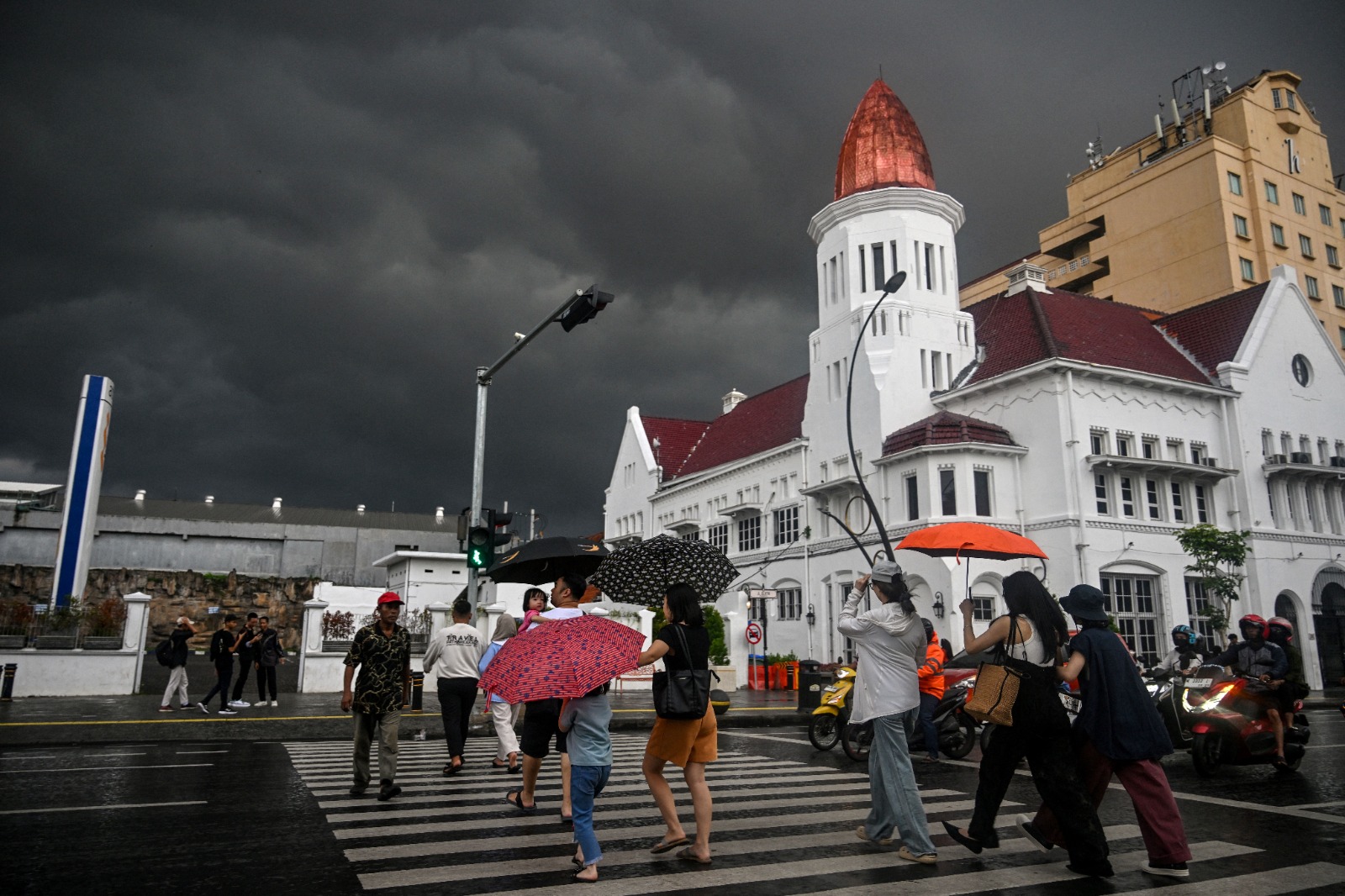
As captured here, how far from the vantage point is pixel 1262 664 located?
1127 centimetres

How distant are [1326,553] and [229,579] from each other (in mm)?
62628

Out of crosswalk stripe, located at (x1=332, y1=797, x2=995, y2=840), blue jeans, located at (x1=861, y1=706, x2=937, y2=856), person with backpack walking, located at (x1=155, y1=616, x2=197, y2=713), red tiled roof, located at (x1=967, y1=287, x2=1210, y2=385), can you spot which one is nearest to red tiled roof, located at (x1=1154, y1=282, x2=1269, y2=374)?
red tiled roof, located at (x1=967, y1=287, x2=1210, y2=385)

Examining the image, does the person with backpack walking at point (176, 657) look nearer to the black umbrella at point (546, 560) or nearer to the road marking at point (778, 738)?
the black umbrella at point (546, 560)

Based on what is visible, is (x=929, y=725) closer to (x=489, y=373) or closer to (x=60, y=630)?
(x=489, y=373)

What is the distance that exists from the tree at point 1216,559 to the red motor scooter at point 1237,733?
20.2m

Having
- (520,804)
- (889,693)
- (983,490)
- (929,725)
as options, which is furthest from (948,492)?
(889,693)

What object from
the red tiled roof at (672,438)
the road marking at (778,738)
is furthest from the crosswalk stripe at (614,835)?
the red tiled roof at (672,438)

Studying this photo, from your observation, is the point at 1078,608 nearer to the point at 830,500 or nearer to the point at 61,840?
the point at 61,840

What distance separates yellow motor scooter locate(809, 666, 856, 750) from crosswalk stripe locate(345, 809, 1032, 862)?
495 cm

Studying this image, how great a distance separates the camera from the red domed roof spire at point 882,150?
36.6 m

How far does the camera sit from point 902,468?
31.8 meters

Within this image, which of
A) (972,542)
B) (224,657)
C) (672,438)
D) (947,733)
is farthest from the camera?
(672,438)

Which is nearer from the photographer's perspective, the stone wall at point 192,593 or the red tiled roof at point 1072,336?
the red tiled roof at point 1072,336

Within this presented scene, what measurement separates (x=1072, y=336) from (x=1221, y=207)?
78.0 ft
